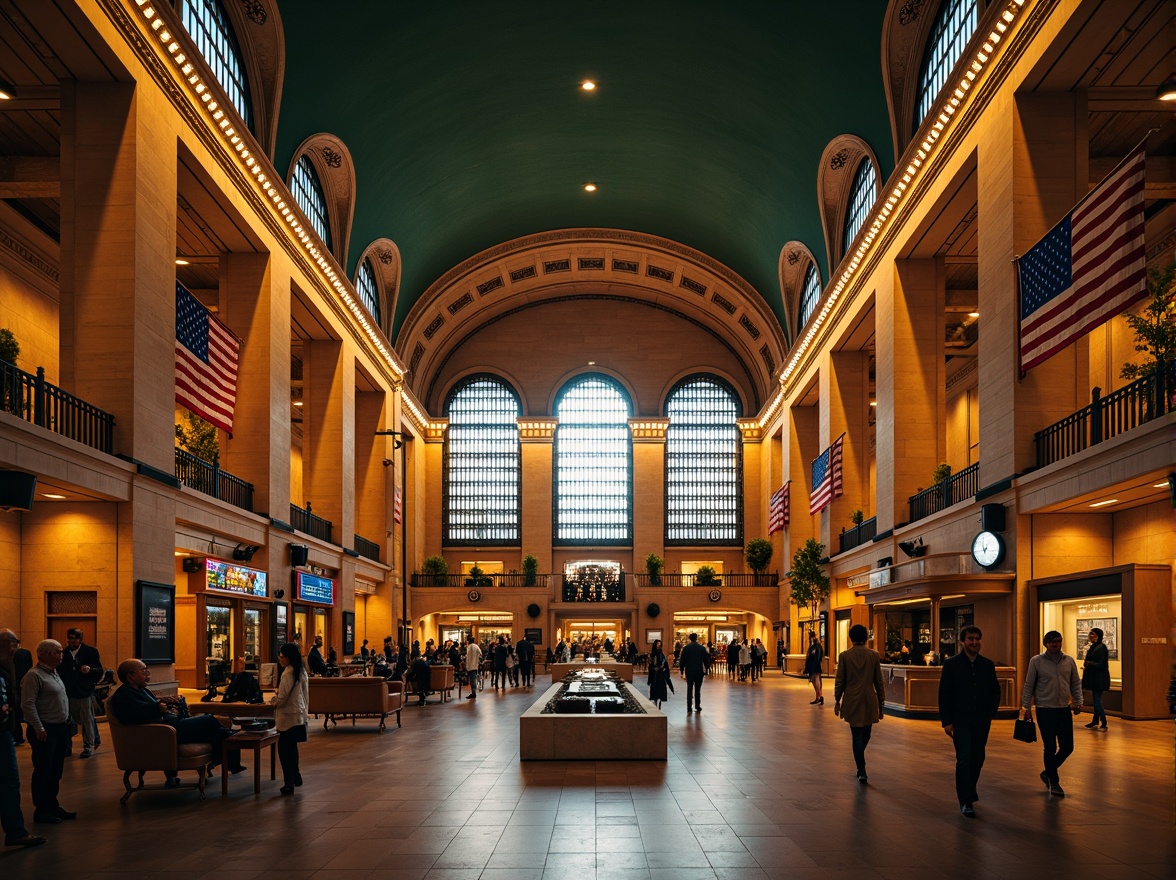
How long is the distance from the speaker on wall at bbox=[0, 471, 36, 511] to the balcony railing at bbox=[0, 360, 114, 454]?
0.82 m

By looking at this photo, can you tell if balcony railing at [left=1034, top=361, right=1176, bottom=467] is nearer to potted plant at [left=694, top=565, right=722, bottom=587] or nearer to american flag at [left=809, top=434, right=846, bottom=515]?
american flag at [left=809, top=434, right=846, bottom=515]

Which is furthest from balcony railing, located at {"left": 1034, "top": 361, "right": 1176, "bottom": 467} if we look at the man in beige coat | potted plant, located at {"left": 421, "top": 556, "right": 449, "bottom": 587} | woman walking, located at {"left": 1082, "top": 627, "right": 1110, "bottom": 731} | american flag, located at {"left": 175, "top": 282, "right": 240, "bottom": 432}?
potted plant, located at {"left": 421, "top": 556, "right": 449, "bottom": 587}

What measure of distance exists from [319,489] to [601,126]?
545 inches

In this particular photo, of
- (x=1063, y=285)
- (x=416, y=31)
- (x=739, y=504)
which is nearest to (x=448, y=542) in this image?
(x=739, y=504)

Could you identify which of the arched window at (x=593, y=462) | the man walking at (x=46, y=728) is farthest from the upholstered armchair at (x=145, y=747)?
the arched window at (x=593, y=462)

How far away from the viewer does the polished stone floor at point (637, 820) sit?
6.80m

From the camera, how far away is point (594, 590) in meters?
44.8

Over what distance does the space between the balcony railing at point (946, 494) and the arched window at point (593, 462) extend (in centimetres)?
2475

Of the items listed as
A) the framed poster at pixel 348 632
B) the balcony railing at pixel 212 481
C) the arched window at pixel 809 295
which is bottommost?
the framed poster at pixel 348 632

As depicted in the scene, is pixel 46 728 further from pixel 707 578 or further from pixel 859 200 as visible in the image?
pixel 707 578

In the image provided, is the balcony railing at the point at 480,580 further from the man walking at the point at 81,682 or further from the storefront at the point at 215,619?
the man walking at the point at 81,682

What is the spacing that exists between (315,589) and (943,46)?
64.3ft

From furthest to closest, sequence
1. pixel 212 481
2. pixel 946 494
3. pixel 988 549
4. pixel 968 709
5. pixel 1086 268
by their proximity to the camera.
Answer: pixel 946 494
pixel 212 481
pixel 988 549
pixel 1086 268
pixel 968 709

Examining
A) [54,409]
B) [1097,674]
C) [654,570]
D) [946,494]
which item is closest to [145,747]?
[54,409]
